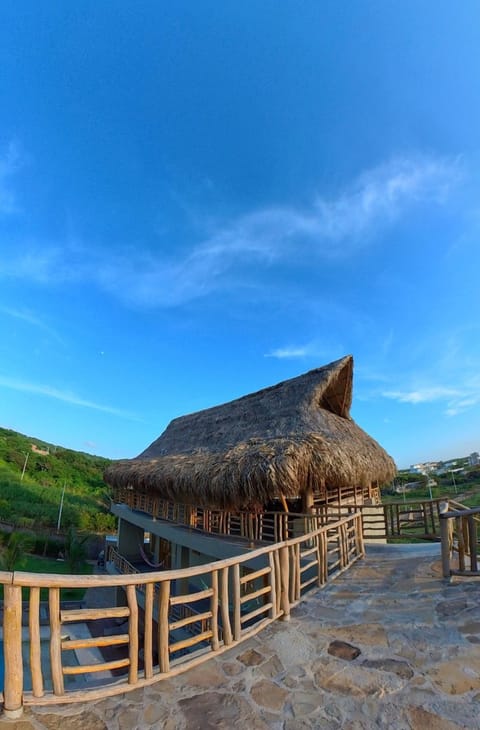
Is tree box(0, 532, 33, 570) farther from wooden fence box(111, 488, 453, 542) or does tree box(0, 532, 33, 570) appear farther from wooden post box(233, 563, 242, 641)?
wooden post box(233, 563, 242, 641)

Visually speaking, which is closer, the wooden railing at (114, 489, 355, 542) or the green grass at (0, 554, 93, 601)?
the wooden railing at (114, 489, 355, 542)

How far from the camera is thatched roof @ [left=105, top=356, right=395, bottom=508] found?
284 inches

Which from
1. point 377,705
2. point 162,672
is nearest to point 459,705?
point 377,705

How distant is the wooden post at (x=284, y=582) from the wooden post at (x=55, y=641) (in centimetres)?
207

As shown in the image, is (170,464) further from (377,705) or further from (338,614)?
(377,705)

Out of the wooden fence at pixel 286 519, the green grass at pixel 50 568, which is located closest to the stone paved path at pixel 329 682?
the wooden fence at pixel 286 519

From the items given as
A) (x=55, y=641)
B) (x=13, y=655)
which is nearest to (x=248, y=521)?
(x=55, y=641)

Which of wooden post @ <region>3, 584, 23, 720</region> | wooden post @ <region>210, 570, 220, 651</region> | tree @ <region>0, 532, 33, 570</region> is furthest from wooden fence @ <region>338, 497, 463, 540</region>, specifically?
tree @ <region>0, 532, 33, 570</region>

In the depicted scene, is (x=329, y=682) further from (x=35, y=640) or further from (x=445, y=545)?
(x=445, y=545)

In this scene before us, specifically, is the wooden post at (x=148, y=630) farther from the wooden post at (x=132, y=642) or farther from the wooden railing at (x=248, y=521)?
the wooden railing at (x=248, y=521)

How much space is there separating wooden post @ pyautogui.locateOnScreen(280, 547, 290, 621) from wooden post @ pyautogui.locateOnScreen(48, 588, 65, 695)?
6.80 feet

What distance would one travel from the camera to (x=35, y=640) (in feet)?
6.52

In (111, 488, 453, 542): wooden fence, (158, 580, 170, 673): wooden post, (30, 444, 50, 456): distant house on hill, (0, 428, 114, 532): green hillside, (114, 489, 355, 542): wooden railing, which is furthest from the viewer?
(30, 444, 50, 456): distant house on hill

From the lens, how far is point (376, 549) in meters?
6.95
